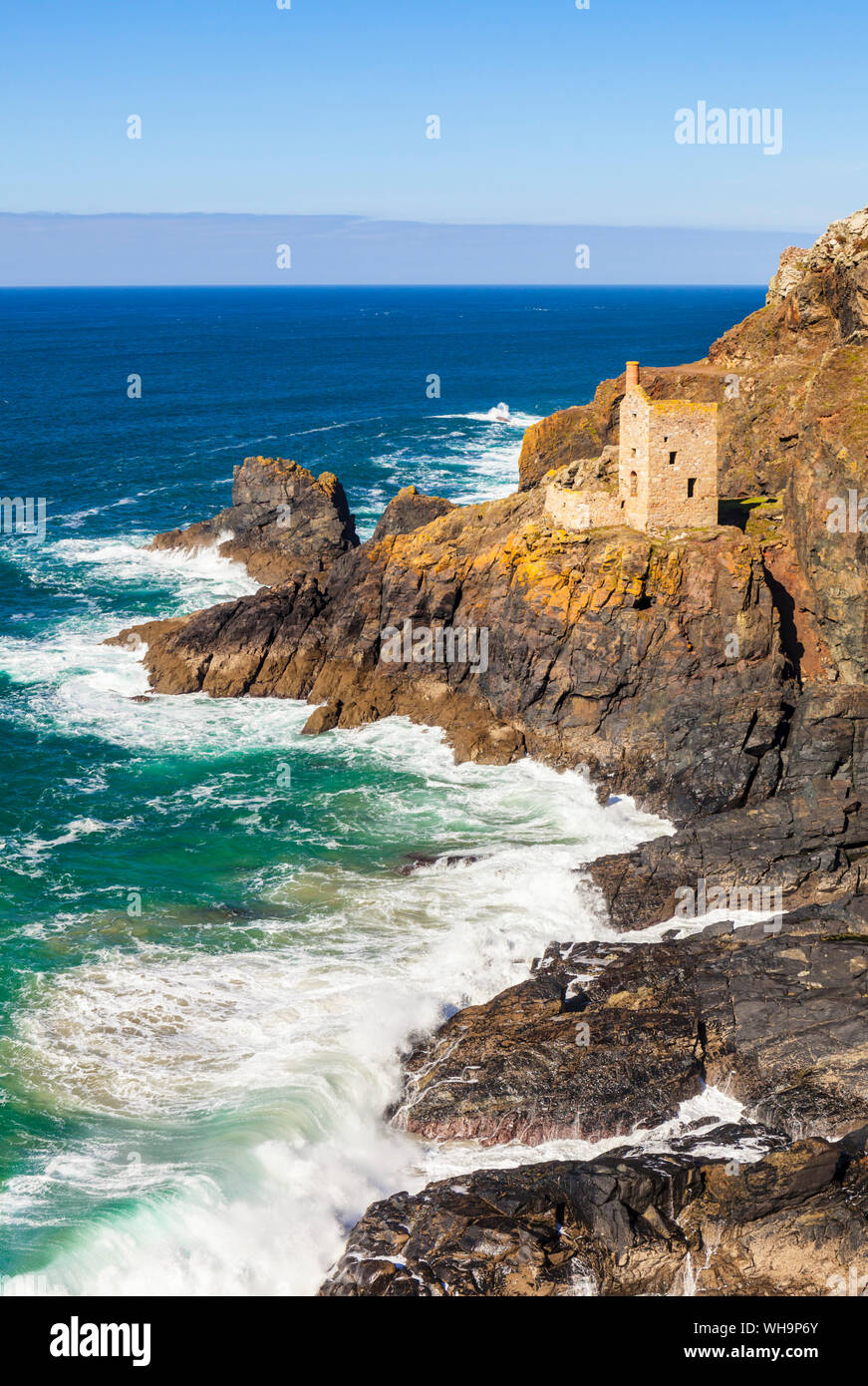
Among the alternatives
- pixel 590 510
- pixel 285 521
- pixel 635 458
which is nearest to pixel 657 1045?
pixel 590 510

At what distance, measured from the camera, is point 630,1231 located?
77.4ft

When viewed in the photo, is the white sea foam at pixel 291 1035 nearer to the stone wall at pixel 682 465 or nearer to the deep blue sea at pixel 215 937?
the deep blue sea at pixel 215 937

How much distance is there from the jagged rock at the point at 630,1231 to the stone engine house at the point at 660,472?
29182 millimetres

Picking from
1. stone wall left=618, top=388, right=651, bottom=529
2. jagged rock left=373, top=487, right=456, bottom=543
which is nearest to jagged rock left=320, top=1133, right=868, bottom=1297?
stone wall left=618, top=388, right=651, bottom=529

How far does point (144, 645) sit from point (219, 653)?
654 centimetres

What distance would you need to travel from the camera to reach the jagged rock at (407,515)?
67.1 metres

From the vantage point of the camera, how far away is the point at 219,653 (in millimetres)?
56750

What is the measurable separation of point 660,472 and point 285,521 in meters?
29.5

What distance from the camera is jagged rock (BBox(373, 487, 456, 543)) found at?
67125mm

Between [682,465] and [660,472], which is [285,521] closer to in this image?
[660,472]

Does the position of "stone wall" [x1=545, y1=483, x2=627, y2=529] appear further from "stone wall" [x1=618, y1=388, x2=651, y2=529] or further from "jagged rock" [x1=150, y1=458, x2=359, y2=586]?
"jagged rock" [x1=150, y1=458, x2=359, y2=586]
